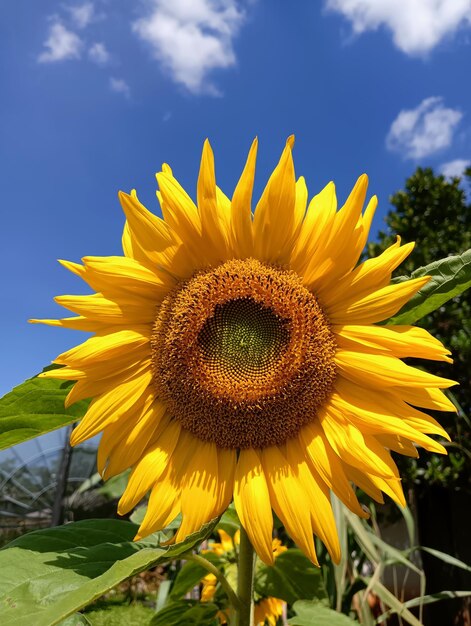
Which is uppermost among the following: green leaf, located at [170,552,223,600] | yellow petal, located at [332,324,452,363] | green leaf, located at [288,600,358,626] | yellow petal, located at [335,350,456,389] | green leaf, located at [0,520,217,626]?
yellow petal, located at [332,324,452,363]

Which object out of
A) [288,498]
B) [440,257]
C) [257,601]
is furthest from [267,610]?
[440,257]

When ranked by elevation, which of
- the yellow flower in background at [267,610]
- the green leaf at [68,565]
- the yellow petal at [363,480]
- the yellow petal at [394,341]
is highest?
the yellow petal at [394,341]

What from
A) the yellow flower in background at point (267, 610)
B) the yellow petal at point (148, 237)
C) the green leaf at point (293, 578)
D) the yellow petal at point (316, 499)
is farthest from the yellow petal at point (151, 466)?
the yellow flower in background at point (267, 610)

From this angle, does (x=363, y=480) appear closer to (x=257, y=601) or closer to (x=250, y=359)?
(x=250, y=359)

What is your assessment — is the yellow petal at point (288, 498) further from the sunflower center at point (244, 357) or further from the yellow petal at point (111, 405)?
the yellow petal at point (111, 405)

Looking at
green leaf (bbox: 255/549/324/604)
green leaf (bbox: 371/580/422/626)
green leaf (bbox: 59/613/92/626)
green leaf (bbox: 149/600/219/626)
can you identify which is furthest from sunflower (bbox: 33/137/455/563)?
green leaf (bbox: 371/580/422/626)

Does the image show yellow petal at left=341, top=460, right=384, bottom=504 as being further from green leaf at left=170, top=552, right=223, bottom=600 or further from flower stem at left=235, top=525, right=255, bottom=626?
green leaf at left=170, top=552, right=223, bottom=600
